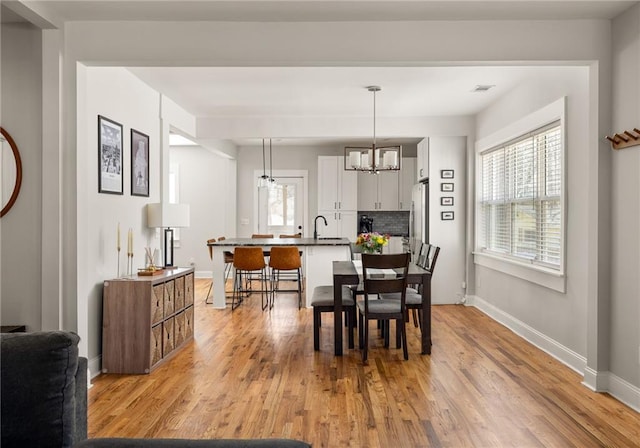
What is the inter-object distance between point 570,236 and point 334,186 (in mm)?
5460

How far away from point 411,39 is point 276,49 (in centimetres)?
94

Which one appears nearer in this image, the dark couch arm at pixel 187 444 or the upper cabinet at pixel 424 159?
A: the dark couch arm at pixel 187 444

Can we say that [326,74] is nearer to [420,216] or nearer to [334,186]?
[420,216]

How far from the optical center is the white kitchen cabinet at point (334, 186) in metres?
9.18

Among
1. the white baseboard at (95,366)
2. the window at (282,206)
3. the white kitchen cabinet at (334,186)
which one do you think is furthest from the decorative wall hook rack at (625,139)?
the window at (282,206)

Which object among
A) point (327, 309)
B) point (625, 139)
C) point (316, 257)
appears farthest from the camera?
point (316, 257)

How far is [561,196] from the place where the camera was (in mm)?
4219

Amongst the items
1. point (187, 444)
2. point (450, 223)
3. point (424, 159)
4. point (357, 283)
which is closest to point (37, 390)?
point (187, 444)

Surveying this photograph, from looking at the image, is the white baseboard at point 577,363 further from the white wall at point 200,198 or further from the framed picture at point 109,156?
the white wall at point 200,198

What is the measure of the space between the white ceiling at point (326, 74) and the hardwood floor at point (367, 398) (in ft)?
8.49

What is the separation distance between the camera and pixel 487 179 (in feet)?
20.5

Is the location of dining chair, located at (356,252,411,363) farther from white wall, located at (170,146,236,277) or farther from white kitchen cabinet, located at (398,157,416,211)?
white wall, located at (170,146,236,277)

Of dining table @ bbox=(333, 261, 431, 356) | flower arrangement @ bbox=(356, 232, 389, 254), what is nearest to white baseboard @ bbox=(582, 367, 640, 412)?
dining table @ bbox=(333, 261, 431, 356)

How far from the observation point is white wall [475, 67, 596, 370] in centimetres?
387
